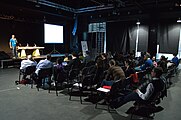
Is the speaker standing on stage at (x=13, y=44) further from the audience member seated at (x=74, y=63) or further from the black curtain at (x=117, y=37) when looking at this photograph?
the black curtain at (x=117, y=37)

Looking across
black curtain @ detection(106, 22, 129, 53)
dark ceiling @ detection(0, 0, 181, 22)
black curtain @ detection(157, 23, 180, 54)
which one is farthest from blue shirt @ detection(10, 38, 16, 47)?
black curtain @ detection(157, 23, 180, 54)

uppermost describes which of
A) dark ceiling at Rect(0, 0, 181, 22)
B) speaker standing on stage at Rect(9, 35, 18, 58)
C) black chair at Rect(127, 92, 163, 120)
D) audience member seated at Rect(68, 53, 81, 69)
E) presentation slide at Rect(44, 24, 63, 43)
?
dark ceiling at Rect(0, 0, 181, 22)

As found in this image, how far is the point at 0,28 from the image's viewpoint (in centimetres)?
1000

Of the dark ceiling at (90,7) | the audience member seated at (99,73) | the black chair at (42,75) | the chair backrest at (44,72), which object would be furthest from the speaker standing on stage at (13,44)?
the audience member seated at (99,73)

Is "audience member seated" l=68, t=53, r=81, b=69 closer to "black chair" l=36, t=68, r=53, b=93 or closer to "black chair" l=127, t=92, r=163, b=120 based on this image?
"black chair" l=36, t=68, r=53, b=93

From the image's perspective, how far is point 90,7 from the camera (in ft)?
37.2

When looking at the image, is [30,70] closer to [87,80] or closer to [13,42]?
[87,80]

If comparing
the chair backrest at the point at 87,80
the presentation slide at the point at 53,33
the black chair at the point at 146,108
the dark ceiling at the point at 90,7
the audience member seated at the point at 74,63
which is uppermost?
the dark ceiling at the point at 90,7

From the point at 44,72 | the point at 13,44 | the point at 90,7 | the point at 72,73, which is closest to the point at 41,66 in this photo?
the point at 44,72

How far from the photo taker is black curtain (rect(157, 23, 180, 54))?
32.2 feet

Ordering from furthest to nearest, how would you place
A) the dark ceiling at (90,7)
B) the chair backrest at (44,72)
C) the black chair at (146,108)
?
the dark ceiling at (90,7) < the chair backrest at (44,72) < the black chair at (146,108)

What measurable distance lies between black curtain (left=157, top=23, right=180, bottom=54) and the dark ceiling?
740 millimetres

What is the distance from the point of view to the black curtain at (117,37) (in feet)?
38.5

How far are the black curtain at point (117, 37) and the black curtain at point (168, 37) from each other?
2.36 metres
